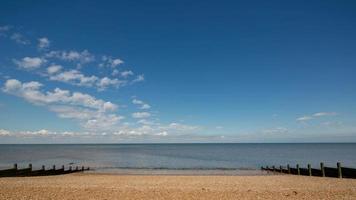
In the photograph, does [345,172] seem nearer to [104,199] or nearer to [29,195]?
[104,199]

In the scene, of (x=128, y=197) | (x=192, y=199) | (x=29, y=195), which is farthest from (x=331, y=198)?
(x=29, y=195)

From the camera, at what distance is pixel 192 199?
13.1 m

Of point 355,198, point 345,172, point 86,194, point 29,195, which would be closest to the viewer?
point 355,198

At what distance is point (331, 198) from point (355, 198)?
924 millimetres

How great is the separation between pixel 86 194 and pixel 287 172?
2750 cm

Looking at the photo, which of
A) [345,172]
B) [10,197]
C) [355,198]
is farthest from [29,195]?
[345,172]

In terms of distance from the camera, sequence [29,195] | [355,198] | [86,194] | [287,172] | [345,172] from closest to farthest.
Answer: [355,198] < [29,195] < [86,194] < [345,172] < [287,172]

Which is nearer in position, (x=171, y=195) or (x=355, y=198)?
(x=355, y=198)

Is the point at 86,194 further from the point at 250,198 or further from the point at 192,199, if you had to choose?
the point at 250,198

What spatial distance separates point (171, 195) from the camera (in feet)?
46.4

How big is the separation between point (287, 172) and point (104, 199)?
27.9 metres

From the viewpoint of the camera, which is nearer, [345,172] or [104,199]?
[104,199]

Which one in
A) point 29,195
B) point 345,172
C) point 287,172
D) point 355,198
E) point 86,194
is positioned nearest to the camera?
point 355,198

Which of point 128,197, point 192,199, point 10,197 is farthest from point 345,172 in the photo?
point 10,197
